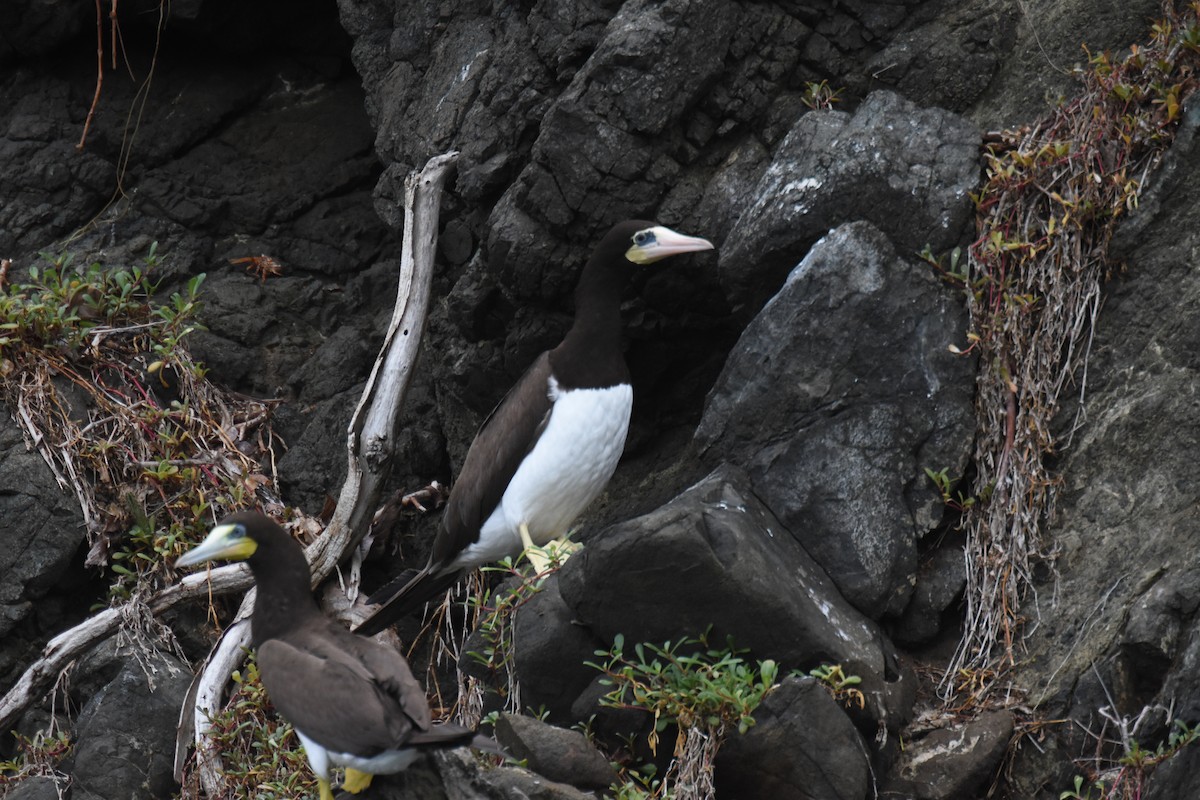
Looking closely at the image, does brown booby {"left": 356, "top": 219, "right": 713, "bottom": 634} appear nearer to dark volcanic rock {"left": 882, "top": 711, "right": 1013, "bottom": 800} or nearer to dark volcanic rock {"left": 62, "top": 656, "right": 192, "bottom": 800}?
dark volcanic rock {"left": 62, "top": 656, "right": 192, "bottom": 800}

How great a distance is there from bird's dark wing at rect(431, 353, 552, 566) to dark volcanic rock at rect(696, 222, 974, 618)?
85 cm

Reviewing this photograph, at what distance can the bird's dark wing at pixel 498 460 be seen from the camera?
7090 mm

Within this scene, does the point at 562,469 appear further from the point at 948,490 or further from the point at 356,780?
the point at 356,780

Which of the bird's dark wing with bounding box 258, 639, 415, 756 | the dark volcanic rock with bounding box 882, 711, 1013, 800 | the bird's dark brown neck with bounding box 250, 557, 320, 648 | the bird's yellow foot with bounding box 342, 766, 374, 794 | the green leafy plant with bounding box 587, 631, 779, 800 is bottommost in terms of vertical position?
the dark volcanic rock with bounding box 882, 711, 1013, 800

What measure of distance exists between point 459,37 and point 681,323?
82.7 inches

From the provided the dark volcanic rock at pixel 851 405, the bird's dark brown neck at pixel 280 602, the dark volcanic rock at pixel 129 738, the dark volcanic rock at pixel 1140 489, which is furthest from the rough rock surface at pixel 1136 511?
the dark volcanic rock at pixel 129 738

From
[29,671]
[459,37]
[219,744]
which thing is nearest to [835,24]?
[459,37]

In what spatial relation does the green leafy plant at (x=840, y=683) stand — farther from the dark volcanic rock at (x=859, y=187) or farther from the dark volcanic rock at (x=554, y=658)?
the dark volcanic rock at (x=859, y=187)

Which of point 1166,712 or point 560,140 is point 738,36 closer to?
point 560,140

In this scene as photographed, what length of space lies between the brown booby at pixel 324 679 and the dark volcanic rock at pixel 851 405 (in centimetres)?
193

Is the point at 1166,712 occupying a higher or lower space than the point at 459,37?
lower

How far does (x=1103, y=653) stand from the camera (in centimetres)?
547

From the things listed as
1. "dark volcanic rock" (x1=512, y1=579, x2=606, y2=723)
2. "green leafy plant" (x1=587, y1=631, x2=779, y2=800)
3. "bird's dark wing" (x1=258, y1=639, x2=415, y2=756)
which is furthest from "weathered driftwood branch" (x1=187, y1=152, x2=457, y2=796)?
"green leafy plant" (x1=587, y1=631, x2=779, y2=800)

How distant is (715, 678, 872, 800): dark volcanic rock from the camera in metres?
5.27
